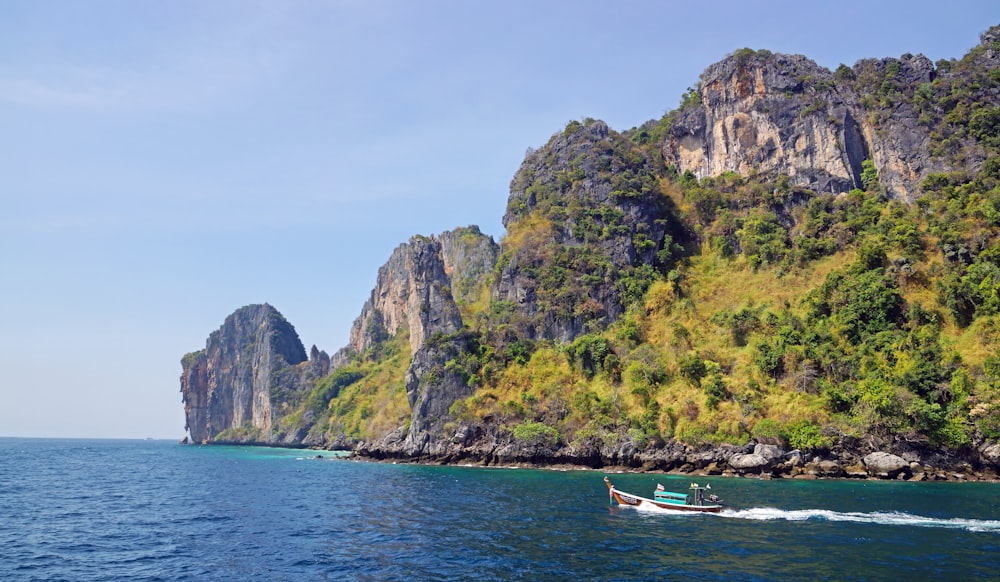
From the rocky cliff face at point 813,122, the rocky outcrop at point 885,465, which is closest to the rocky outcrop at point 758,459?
the rocky outcrop at point 885,465

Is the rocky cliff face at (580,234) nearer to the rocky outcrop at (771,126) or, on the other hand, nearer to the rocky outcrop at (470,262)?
the rocky outcrop at (771,126)

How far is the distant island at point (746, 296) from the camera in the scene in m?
65.8

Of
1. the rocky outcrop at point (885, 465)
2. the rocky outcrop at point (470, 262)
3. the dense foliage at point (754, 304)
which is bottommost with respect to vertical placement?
the rocky outcrop at point (885, 465)

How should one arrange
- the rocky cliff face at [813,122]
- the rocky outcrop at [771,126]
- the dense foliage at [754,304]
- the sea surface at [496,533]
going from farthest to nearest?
the rocky outcrop at [771,126] < the rocky cliff face at [813,122] < the dense foliage at [754,304] < the sea surface at [496,533]

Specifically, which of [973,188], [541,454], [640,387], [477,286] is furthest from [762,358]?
[477,286]

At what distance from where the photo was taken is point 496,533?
3356 centimetres

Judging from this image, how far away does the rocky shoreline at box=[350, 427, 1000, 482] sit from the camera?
59031mm

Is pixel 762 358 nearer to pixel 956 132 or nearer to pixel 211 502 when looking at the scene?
pixel 956 132

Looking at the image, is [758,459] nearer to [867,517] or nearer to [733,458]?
[733,458]

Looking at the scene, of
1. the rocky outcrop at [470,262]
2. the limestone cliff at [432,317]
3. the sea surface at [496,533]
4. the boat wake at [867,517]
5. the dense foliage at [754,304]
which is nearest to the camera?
the sea surface at [496,533]

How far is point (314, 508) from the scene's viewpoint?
4466cm

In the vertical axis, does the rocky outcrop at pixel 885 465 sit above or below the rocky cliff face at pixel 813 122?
below

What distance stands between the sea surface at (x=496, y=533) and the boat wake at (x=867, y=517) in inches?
6.6

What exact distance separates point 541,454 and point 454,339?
28.2 m
